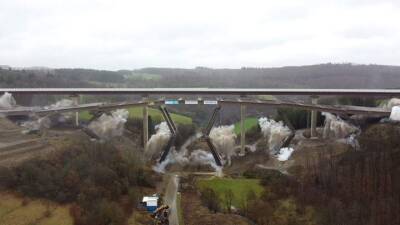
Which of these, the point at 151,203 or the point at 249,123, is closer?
the point at 151,203

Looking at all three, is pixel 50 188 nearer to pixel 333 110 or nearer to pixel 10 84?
pixel 333 110

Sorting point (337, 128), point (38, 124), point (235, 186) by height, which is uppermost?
point (38, 124)

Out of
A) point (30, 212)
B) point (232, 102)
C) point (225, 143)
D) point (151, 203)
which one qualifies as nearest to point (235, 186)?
point (151, 203)

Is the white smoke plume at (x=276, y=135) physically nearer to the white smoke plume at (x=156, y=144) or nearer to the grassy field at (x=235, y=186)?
the grassy field at (x=235, y=186)

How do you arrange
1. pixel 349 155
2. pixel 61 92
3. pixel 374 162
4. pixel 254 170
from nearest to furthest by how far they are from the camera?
pixel 374 162
pixel 349 155
pixel 254 170
pixel 61 92

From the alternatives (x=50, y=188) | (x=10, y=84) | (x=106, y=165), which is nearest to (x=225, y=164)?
(x=106, y=165)

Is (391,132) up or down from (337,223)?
up

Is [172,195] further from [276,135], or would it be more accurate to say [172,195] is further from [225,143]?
[276,135]
